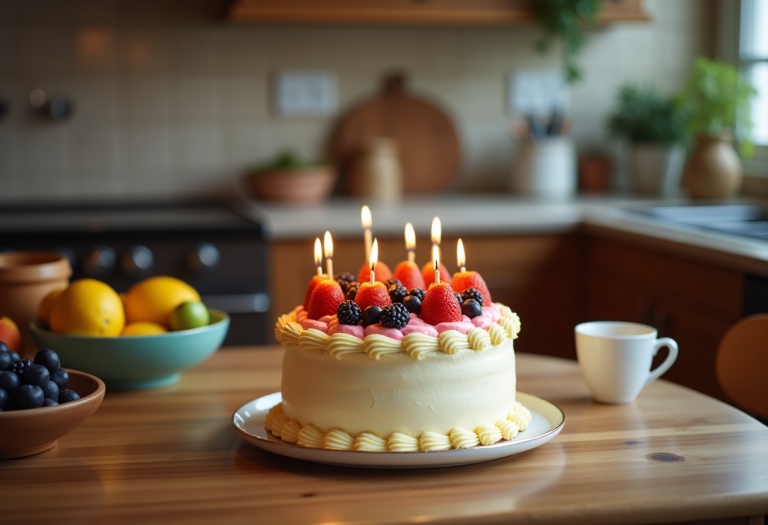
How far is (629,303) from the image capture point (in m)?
2.35

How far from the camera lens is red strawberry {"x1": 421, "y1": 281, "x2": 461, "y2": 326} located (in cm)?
94

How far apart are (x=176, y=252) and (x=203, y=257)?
0.25 feet

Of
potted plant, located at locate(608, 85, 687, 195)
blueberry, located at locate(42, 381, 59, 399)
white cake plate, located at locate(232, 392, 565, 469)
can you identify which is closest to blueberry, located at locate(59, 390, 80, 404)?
blueberry, located at locate(42, 381, 59, 399)

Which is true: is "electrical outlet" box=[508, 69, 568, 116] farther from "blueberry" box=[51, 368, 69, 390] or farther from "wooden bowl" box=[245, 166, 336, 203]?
"blueberry" box=[51, 368, 69, 390]

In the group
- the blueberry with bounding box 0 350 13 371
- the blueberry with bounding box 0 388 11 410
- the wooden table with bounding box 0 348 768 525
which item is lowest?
the wooden table with bounding box 0 348 768 525

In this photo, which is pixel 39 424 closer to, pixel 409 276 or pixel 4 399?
pixel 4 399

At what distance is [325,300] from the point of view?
0.98m

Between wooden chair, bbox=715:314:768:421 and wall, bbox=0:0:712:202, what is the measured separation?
2010mm

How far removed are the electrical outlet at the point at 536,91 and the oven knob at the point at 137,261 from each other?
1.49 metres

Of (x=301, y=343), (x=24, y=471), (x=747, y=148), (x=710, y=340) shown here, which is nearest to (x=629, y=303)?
(x=710, y=340)

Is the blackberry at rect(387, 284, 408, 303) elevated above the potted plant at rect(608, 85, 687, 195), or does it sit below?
below

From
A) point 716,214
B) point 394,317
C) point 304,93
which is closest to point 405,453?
point 394,317

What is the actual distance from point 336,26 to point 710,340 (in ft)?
5.57

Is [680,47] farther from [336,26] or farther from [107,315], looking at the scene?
[107,315]
